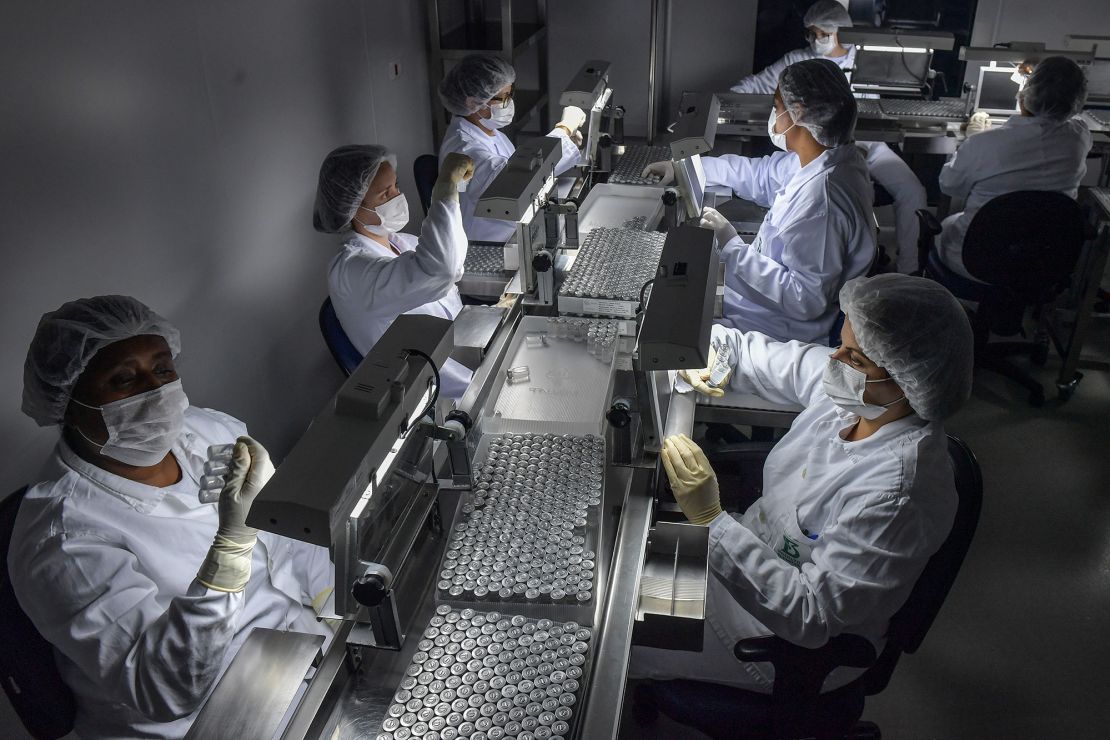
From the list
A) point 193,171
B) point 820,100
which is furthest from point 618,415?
point 193,171

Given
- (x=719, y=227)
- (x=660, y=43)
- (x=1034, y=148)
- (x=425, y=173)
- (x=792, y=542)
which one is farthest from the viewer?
(x=660, y=43)

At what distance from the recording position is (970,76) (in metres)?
5.02

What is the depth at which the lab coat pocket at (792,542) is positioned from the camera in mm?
1824

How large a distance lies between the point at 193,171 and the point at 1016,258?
119 inches

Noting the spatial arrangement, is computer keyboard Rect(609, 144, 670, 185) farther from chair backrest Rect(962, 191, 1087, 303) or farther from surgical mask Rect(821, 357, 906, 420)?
surgical mask Rect(821, 357, 906, 420)

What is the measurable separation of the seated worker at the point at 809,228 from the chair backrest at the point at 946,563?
3.64ft

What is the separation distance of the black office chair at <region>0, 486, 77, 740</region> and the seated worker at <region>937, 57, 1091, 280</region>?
11.3 feet

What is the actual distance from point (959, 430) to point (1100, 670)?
121 centimetres

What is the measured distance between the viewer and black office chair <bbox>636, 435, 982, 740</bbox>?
1.66m

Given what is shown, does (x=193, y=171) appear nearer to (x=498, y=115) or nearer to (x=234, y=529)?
(x=498, y=115)

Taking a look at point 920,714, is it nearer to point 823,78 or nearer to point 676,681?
point 676,681

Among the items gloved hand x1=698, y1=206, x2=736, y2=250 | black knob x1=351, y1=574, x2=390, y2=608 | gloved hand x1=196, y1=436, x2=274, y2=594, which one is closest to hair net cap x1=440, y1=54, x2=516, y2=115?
gloved hand x1=698, y1=206, x2=736, y2=250

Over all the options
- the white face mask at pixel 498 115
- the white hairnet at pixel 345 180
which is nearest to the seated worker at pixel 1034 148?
the white face mask at pixel 498 115

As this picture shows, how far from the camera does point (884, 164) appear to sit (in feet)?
13.2
